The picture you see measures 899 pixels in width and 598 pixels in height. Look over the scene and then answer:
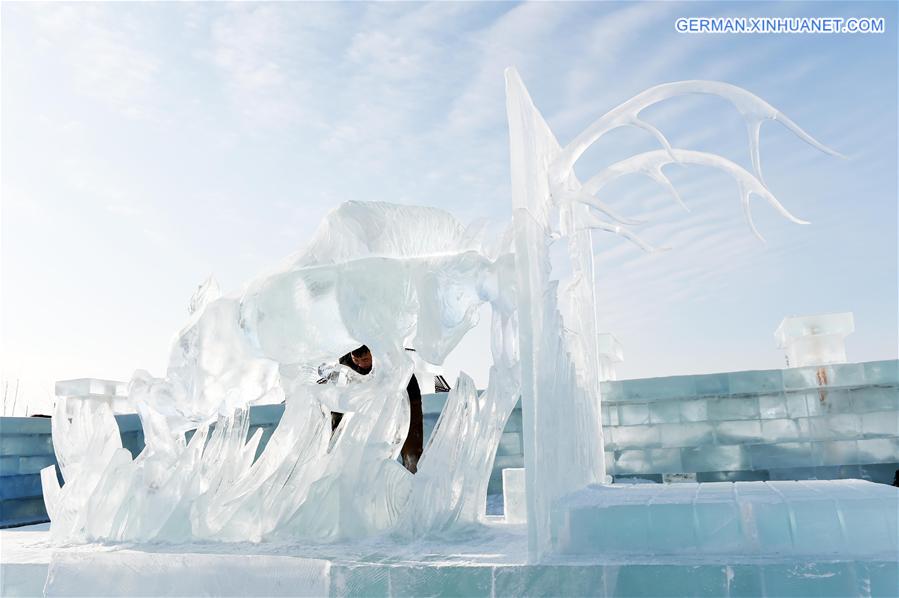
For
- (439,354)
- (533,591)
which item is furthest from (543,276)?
(533,591)

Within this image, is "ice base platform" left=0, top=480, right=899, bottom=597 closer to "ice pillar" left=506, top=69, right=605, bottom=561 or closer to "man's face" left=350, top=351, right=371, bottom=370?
"ice pillar" left=506, top=69, right=605, bottom=561

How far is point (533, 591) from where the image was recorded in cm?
249

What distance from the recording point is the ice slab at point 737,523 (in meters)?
2.45

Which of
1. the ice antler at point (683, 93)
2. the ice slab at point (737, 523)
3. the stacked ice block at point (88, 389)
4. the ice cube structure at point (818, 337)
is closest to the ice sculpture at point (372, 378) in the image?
the ice antler at point (683, 93)

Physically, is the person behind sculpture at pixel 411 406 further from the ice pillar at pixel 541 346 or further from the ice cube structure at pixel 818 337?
the ice cube structure at pixel 818 337

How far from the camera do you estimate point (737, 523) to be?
8.36 feet

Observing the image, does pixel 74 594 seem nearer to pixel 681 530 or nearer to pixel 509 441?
pixel 681 530

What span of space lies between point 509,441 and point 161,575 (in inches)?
164

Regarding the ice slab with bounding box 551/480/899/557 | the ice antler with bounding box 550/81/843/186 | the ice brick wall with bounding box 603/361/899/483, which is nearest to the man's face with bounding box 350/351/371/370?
the ice brick wall with bounding box 603/361/899/483

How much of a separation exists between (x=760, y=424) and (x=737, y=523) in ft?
12.7

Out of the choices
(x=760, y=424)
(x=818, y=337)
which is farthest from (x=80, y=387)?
(x=818, y=337)

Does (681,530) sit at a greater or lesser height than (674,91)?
lesser

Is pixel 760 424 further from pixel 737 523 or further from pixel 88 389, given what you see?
pixel 88 389

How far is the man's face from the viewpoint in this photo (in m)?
5.97
